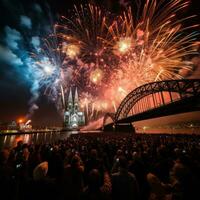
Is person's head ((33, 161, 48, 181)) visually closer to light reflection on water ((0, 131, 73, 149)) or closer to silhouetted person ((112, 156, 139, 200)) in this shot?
silhouetted person ((112, 156, 139, 200))

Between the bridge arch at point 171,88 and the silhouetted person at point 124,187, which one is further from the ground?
the bridge arch at point 171,88

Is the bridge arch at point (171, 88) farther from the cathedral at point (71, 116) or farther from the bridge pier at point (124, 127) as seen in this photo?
the cathedral at point (71, 116)

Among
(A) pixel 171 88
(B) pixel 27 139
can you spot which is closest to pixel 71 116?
(B) pixel 27 139

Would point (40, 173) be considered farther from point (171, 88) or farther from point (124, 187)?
point (171, 88)

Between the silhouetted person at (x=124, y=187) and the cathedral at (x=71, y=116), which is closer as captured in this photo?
the silhouetted person at (x=124, y=187)

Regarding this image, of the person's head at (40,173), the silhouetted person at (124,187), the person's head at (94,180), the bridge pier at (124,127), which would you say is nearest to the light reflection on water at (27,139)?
the bridge pier at (124,127)

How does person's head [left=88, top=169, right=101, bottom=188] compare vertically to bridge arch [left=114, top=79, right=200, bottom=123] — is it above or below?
below

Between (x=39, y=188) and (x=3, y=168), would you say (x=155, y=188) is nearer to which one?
(x=39, y=188)

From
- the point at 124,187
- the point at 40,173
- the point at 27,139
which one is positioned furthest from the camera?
the point at 27,139

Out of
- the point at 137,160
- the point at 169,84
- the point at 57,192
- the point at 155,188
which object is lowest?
the point at 57,192

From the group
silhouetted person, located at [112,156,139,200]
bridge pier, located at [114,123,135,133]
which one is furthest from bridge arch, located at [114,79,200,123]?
silhouetted person, located at [112,156,139,200]

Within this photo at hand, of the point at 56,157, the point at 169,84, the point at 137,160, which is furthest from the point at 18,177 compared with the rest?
the point at 169,84
